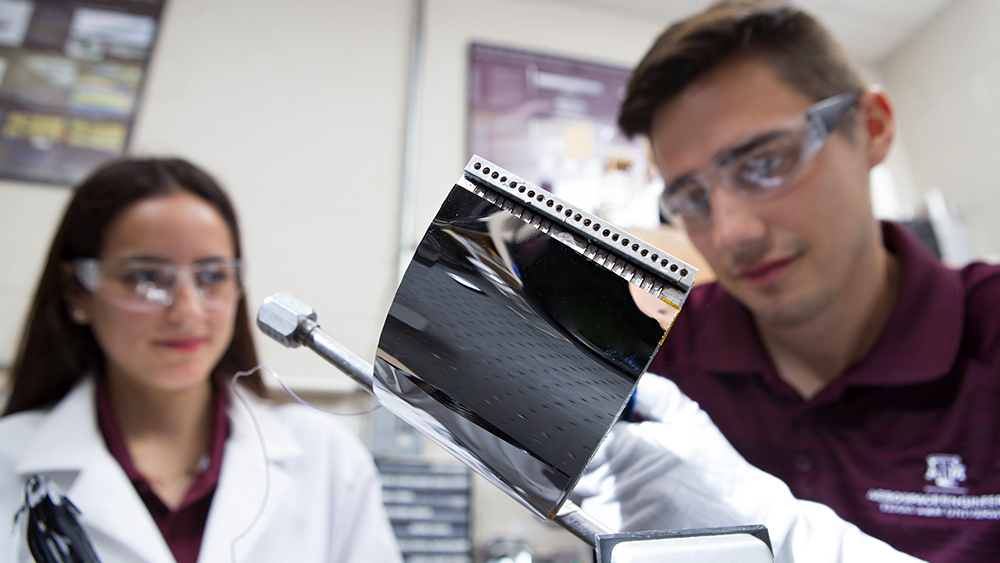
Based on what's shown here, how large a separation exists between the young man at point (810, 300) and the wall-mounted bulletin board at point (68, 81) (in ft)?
5.42

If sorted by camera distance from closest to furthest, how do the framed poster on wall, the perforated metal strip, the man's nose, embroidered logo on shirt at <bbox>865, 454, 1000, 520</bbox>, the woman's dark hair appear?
the perforated metal strip < embroidered logo on shirt at <bbox>865, 454, 1000, 520</bbox> < the man's nose < the woman's dark hair < the framed poster on wall

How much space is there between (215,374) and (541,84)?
1.48 m

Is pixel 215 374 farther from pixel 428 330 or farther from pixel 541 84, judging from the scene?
pixel 541 84

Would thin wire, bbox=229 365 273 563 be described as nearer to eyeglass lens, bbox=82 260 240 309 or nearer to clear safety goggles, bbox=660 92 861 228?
eyeglass lens, bbox=82 260 240 309

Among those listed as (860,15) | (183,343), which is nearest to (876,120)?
(183,343)

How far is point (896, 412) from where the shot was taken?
21.8 inches

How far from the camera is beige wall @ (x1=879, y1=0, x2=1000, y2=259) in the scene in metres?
0.58

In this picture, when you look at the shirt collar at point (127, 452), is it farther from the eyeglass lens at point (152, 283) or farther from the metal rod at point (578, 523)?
the metal rod at point (578, 523)

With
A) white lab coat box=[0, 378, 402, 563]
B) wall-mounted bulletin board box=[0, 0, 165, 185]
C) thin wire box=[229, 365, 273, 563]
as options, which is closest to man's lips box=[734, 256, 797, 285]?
thin wire box=[229, 365, 273, 563]

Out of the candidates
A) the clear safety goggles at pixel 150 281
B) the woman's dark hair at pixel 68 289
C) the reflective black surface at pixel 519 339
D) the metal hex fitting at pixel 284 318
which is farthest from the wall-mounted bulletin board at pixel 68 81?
the reflective black surface at pixel 519 339

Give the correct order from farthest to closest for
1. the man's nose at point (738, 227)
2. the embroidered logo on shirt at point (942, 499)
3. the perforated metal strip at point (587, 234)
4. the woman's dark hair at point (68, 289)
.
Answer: the woman's dark hair at point (68, 289), the man's nose at point (738, 227), the embroidered logo on shirt at point (942, 499), the perforated metal strip at point (587, 234)

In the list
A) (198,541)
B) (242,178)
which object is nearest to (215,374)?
(198,541)

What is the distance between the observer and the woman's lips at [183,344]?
2.40 ft

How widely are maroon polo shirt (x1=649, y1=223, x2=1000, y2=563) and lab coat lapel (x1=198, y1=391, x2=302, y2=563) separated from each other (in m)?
0.64
